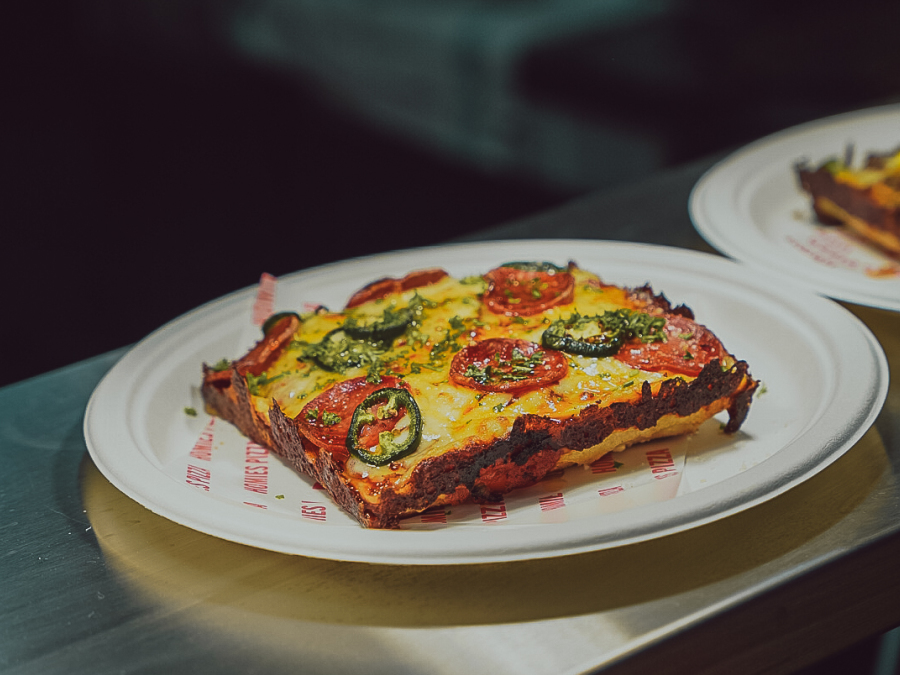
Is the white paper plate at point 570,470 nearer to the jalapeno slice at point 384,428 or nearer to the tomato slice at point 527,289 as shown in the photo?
the jalapeno slice at point 384,428

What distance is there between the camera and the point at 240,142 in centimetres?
931

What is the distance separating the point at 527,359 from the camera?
6.98 ft

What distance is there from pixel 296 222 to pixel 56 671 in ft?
21.7

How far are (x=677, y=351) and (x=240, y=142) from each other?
308 inches

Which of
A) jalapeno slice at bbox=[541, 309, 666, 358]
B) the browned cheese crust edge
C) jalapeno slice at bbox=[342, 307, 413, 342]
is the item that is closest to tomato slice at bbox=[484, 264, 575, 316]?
jalapeno slice at bbox=[541, 309, 666, 358]

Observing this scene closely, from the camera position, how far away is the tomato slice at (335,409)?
6.73 feet

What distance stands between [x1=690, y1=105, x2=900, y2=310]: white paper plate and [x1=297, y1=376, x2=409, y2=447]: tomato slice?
1.39m

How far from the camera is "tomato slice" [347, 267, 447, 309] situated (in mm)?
2627

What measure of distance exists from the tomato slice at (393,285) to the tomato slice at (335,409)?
1.58 feet

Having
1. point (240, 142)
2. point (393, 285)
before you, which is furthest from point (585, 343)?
point (240, 142)

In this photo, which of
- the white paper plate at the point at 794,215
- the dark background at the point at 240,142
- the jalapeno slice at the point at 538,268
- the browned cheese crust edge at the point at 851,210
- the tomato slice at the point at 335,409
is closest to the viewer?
the tomato slice at the point at 335,409

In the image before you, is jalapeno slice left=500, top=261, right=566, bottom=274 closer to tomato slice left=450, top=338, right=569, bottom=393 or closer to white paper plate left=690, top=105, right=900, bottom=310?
tomato slice left=450, top=338, right=569, bottom=393

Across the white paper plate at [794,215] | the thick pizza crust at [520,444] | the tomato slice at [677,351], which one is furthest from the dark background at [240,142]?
the tomato slice at [677,351]

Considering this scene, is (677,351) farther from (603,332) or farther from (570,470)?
(570,470)
